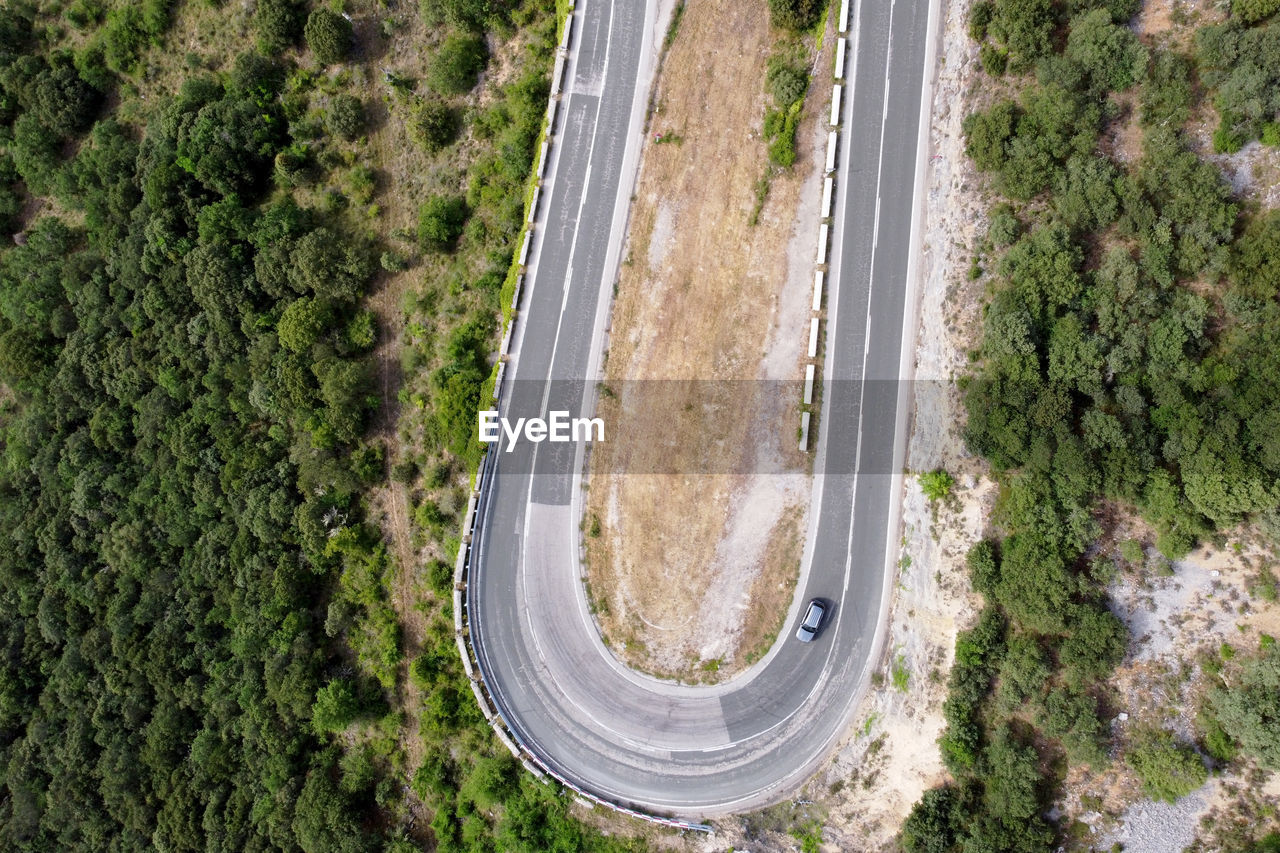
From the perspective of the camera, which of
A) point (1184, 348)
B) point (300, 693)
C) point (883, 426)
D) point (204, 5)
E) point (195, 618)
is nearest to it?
point (1184, 348)

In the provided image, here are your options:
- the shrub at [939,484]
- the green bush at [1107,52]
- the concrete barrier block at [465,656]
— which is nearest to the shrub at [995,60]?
the green bush at [1107,52]

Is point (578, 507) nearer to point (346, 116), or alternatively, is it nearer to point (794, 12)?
point (346, 116)

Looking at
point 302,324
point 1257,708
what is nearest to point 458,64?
point 302,324

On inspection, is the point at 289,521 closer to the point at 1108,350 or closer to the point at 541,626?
the point at 541,626

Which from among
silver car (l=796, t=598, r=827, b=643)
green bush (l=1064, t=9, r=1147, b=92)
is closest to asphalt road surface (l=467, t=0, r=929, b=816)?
silver car (l=796, t=598, r=827, b=643)

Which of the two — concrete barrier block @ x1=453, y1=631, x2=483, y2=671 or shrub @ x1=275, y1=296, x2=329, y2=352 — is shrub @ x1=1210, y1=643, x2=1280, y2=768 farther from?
shrub @ x1=275, y1=296, x2=329, y2=352

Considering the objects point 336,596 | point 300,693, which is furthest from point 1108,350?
point 300,693
